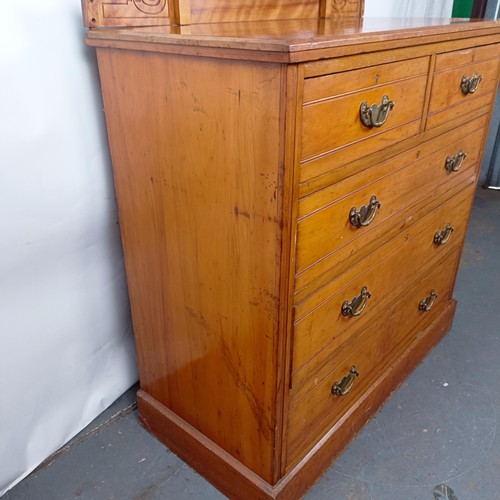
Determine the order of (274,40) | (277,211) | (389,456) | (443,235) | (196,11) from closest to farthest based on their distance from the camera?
(274,40), (277,211), (196,11), (389,456), (443,235)

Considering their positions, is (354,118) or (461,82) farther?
(461,82)

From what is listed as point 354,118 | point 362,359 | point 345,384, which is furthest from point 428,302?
point 354,118

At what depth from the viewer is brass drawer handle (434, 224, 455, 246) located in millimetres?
1667

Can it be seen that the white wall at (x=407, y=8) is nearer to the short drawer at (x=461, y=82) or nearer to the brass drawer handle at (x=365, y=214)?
the short drawer at (x=461, y=82)

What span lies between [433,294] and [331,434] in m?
0.68

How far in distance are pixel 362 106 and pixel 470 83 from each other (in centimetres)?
61

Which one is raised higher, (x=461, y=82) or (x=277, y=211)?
(x=461, y=82)

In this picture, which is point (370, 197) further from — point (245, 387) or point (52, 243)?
point (52, 243)

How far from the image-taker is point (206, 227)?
43.7 inches

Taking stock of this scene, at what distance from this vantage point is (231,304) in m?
1.14

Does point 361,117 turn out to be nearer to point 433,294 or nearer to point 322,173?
point 322,173

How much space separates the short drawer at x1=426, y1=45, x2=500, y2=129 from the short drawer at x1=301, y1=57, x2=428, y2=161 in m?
0.09

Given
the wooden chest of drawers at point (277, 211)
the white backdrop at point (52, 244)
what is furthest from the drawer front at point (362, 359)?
the white backdrop at point (52, 244)

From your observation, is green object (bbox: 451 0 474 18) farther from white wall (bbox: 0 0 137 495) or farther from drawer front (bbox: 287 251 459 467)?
white wall (bbox: 0 0 137 495)
